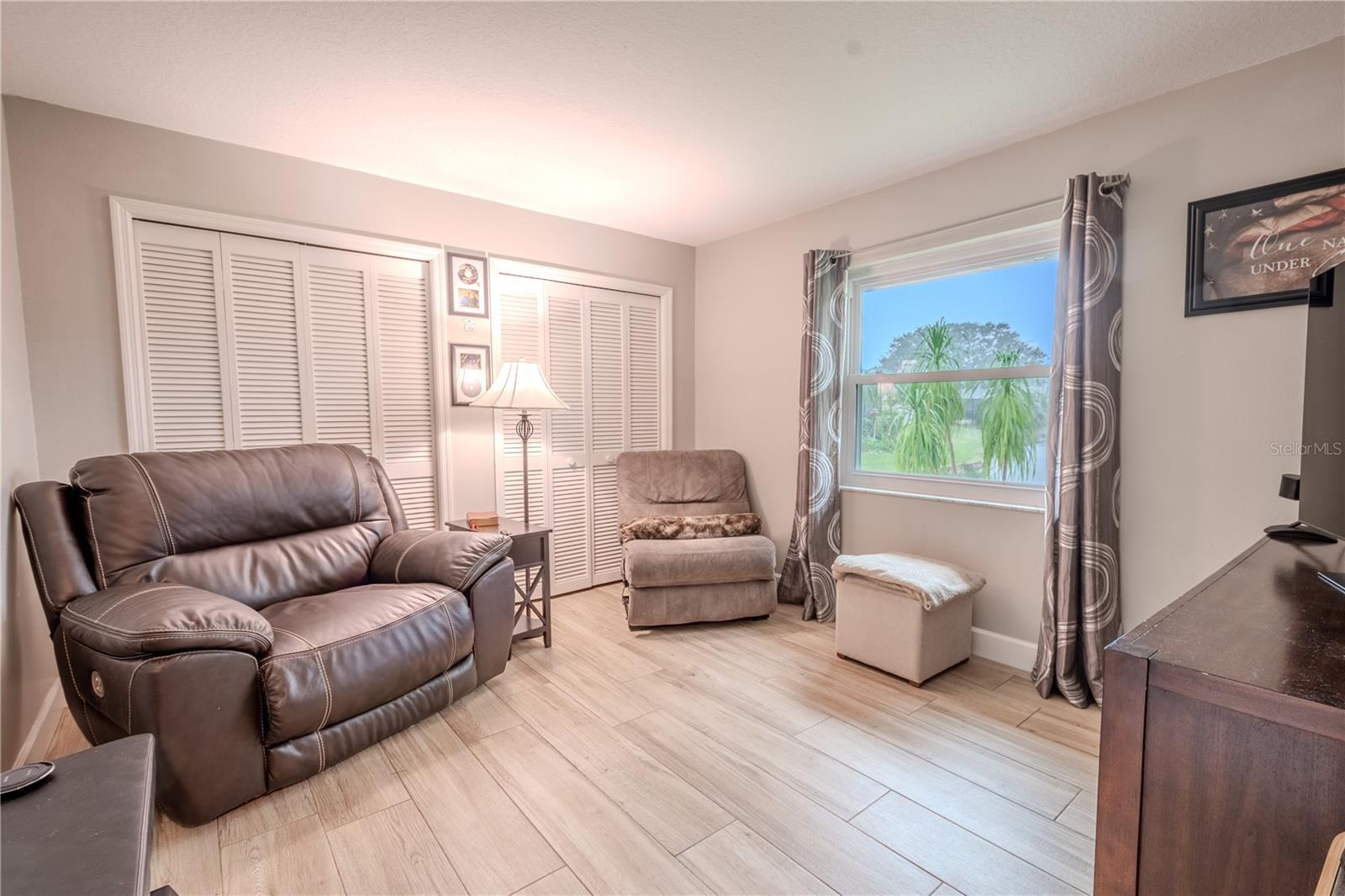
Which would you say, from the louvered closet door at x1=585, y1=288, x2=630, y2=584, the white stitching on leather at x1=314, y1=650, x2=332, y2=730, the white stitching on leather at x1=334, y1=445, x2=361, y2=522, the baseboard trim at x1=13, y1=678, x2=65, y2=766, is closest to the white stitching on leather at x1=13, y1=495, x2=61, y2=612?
the baseboard trim at x1=13, y1=678, x2=65, y2=766

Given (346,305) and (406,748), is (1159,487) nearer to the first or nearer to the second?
(406,748)

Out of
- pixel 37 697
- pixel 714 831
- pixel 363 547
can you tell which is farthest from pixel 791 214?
pixel 37 697

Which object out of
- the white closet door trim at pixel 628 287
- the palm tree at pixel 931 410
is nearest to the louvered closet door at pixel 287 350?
the white closet door trim at pixel 628 287

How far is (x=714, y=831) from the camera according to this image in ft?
5.18

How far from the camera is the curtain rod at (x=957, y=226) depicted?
244 centimetres

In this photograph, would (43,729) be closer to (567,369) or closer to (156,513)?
(156,513)

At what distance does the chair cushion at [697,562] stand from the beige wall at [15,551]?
2217mm

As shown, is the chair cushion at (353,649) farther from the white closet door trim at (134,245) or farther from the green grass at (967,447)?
the green grass at (967,447)

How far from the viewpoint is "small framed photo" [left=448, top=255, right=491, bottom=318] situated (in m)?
3.10

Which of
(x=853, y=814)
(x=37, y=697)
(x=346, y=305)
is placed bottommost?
(x=853, y=814)

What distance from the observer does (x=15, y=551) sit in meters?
1.89

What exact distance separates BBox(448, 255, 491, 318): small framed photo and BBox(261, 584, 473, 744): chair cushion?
1595mm

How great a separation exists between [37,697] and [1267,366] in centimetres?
453

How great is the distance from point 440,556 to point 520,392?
895 millimetres
